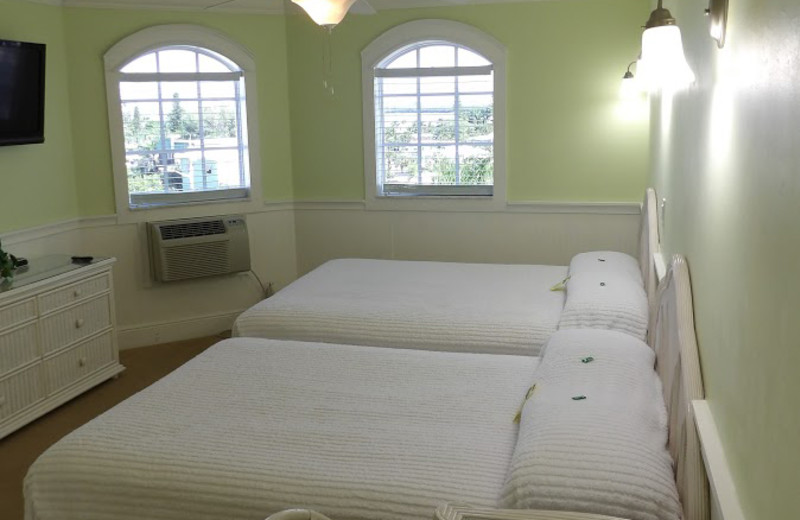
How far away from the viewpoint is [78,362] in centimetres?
440

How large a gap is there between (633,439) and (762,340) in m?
0.89

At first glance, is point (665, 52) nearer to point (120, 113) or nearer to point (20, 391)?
point (20, 391)

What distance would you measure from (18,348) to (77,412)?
1.71 feet

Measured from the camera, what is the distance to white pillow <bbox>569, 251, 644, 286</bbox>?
12.8 ft

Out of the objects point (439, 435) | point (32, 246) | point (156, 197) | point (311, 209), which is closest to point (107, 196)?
point (156, 197)

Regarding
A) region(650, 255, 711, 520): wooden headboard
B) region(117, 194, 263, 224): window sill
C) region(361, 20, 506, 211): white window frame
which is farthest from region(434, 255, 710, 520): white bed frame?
region(117, 194, 263, 224): window sill

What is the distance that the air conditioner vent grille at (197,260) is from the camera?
529 cm

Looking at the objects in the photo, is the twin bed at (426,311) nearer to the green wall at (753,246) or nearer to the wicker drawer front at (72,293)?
the wicker drawer front at (72,293)

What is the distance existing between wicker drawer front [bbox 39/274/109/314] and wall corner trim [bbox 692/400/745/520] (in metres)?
3.34

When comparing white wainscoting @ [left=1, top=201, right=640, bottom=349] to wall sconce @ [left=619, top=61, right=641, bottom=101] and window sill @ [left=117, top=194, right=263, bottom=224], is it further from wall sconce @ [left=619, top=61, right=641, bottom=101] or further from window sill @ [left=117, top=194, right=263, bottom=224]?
wall sconce @ [left=619, top=61, right=641, bottom=101]

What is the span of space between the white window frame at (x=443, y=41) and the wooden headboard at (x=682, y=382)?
2.68 metres

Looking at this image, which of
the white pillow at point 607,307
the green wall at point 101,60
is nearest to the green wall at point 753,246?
the white pillow at point 607,307

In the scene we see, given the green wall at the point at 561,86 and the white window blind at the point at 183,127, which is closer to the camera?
Result: the green wall at the point at 561,86

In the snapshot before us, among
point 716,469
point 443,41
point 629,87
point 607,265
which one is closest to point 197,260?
point 443,41
